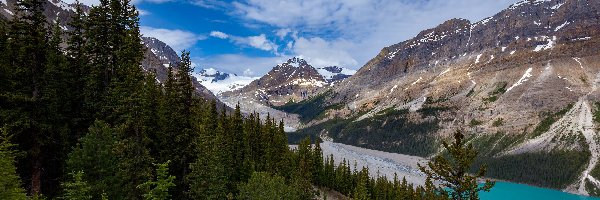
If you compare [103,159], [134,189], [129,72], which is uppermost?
[129,72]

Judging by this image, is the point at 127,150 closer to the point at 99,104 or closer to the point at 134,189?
the point at 134,189

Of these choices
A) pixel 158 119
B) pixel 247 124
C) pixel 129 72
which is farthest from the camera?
pixel 247 124

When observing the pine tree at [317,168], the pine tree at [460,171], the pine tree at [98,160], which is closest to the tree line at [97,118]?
the pine tree at [98,160]

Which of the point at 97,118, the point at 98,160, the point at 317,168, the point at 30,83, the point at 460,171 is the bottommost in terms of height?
the point at 317,168

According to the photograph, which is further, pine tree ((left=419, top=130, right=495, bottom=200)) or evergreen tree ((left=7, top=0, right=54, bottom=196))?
evergreen tree ((left=7, top=0, right=54, bottom=196))

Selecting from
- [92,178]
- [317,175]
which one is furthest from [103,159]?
[317,175]

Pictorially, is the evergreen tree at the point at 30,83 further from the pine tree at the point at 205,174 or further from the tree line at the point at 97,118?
the pine tree at the point at 205,174

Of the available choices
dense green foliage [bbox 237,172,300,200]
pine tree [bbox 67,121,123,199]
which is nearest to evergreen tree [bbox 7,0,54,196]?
pine tree [bbox 67,121,123,199]

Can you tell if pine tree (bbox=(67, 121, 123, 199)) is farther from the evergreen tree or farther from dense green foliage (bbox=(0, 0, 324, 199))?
the evergreen tree

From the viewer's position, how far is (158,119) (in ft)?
147

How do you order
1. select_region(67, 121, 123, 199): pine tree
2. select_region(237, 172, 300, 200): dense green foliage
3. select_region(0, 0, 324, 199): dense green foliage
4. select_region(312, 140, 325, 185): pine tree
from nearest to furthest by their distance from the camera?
select_region(67, 121, 123, 199): pine tree → select_region(0, 0, 324, 199): dense green foliage → select_region(237, 172, 300, 200): dense green foliage → select_region(312, 140, 325, 185): pine tree

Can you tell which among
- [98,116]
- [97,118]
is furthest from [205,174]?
[98,116]

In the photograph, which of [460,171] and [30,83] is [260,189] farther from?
[460,171]

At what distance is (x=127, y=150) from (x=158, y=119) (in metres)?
8.72
